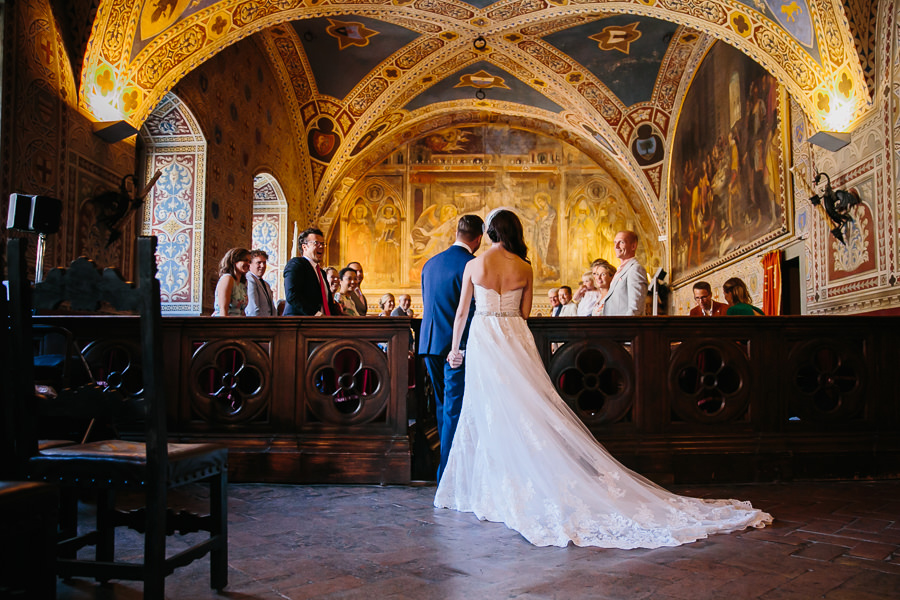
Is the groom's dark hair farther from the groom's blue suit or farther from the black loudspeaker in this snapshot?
the black loudspeaker

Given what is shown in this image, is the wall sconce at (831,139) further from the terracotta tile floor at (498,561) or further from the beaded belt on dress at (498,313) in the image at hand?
the beaded belt on dress at (498,313)

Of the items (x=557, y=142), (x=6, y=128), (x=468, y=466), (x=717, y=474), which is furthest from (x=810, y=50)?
(x=557, y=142)

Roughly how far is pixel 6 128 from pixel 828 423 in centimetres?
774

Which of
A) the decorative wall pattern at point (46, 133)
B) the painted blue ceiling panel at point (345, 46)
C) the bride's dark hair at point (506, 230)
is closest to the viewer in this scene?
the bride's dark hair at point (506, 230)

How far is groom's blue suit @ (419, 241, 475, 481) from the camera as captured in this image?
4.50 meters

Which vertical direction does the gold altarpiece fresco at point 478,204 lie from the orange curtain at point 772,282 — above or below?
above

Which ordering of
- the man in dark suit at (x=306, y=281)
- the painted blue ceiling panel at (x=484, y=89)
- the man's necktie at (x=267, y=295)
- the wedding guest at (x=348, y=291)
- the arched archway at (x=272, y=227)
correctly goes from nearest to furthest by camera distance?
the man in dark suit at (x=306, y=281)
the man's necktie at (x=267, y=295)
the wedding guest at (x=348, y=291)
the arched archway at (x=272, y=227)
the painted blue ceiling panel at (x=484, y=89)

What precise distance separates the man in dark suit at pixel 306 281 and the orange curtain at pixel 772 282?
7519mm

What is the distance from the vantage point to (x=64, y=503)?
9.91ft

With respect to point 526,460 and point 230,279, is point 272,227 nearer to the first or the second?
point 230,279

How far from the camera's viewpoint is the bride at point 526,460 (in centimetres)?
340

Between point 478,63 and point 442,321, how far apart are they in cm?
1162

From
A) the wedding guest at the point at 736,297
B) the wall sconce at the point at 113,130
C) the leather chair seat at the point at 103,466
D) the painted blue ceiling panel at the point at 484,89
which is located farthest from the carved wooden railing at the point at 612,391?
the painted blue ceiling panel at the point at 484,89

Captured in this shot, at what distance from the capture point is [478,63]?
14938 mm
